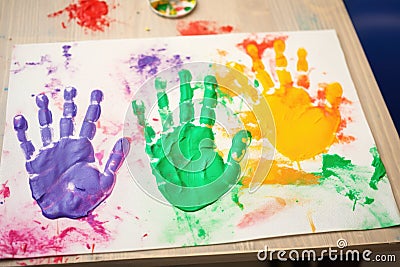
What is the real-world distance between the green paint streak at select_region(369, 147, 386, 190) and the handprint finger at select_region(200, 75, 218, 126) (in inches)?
11.3

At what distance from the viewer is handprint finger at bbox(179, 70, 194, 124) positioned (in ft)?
3.01

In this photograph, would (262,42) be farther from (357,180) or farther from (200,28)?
(357,180)

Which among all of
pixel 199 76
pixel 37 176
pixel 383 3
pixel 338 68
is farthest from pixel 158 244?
pixel 383 3

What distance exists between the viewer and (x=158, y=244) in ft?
2.51

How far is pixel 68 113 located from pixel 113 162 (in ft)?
0.45

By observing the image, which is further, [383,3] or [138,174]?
[383,3]

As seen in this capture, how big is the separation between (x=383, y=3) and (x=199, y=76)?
55 centimetres

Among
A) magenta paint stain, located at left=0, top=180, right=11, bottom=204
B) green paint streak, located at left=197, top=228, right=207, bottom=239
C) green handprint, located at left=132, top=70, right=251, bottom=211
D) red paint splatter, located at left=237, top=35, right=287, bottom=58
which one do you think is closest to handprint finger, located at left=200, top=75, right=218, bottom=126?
green handprint, located at left=132, top=70, right=251, bottom=211

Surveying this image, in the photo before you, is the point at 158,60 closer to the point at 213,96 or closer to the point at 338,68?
the point at 213,96

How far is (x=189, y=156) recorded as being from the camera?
87cm

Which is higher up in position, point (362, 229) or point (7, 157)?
point (7, 157)

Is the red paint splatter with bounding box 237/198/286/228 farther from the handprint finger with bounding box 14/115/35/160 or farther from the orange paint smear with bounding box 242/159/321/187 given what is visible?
the handprint finger with bounding box 14/115/35/160

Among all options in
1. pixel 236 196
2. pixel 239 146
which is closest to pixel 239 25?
pixel 239 146

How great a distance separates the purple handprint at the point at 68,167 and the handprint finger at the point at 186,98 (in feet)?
0.39
